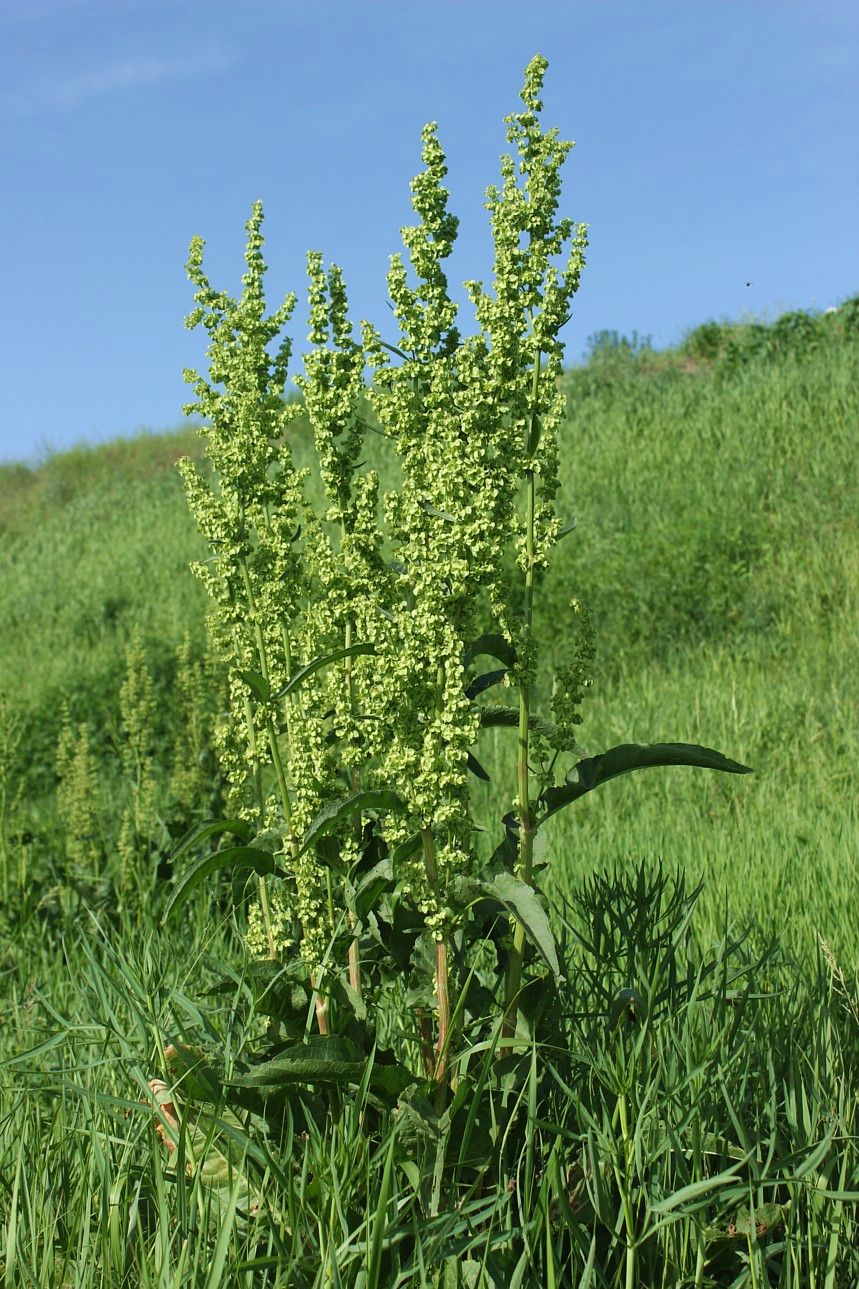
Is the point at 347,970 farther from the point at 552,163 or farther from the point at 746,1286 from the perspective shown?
the point at 552,163

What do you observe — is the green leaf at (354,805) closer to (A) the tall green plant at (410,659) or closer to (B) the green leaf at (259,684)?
(A) the tall green plant at (410,659)

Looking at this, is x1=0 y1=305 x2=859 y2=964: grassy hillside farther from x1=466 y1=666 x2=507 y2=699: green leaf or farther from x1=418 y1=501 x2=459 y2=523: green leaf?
x1=418 y1=501 x2=459 y2=523: green leaf

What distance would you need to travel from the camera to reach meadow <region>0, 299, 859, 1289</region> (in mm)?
1984

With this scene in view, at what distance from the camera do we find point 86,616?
43.3ft

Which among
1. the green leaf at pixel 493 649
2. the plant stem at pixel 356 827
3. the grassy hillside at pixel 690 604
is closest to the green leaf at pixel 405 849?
the plant stem at pixel 356 827

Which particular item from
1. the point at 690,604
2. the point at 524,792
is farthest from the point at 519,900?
the point at 690,604

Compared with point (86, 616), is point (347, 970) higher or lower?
lower

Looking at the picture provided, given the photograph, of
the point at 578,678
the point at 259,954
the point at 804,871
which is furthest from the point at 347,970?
the point at 804,871

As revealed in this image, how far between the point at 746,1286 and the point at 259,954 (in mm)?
1011

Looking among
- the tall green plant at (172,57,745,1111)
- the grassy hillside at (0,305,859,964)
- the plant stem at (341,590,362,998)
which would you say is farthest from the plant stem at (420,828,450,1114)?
the grassy hillside at (0,305,859,964)

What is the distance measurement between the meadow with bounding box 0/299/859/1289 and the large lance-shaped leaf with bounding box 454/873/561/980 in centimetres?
30

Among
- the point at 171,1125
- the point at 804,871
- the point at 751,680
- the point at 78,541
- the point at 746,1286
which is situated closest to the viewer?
the point at 746,1286

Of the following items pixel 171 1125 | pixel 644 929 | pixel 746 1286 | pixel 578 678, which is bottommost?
pixel 746 1286

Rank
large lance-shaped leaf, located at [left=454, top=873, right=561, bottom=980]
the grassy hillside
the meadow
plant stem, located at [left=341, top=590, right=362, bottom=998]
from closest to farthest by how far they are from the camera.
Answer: large lance-shaped leaf, located at [left=454, top=873, right=561, bottom=980]
the meadow
plant stem, located at [left=341, top=590, right=362, bottom=998]
the grassy hillside
